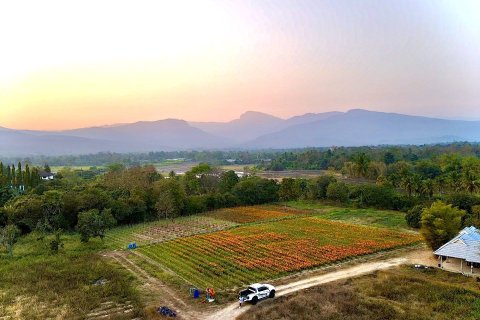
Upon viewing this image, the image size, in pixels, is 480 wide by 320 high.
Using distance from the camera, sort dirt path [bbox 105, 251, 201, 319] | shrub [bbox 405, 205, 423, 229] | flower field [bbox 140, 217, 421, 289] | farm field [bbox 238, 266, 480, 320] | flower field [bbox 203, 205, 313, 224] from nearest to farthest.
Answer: farm field [bbox 238, 266, 480, 320], dirt path [bbox 105, 251, 201, 319], flower field [bbox 140, 217, 421, 289], shrub [bbox 405, 205, 423, 229], flower field [bbox 203, 205, 313, 224]

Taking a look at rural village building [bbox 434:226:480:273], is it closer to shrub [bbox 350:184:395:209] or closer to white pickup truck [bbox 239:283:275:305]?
A: white pickup truck [bbox 239:283:275:305]

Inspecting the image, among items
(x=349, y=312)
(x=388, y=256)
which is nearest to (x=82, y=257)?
(x=349, y=312)

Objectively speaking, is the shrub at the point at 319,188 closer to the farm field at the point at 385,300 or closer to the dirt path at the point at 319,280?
the dirt path at the point at 319,280

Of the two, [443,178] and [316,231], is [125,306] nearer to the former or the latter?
[316,231]

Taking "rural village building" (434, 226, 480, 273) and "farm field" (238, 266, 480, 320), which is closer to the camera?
"farm field" (238, 266, 480, 320)

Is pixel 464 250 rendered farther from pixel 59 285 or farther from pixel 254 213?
pixel 254 213

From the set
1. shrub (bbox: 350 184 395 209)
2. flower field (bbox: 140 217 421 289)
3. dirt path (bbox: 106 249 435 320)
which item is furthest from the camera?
shrub (bbox: 350 184 395 209)

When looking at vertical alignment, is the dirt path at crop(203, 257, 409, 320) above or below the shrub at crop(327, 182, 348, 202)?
below

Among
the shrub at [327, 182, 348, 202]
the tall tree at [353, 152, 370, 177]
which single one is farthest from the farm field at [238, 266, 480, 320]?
the tall tree at [353, 152, 370, 177]
